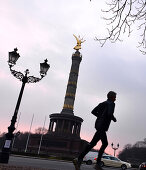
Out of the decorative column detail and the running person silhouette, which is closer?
the running person silhouette

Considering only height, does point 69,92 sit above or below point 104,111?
above

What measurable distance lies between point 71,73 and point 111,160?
1650 inches

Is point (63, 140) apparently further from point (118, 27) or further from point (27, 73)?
point (118, 27)

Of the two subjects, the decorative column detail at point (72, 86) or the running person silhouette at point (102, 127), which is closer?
the running person silhouette at point (102, 127)

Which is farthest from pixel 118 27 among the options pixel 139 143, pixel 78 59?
pixel 139 143

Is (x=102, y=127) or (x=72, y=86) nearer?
(x=102, y=127)

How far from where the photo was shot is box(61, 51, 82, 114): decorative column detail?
193 ft

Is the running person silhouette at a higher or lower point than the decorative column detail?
lower

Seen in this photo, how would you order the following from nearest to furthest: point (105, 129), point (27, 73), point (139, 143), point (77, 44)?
1. point (105, 129)
2. point (27, 73)
3. point (77, 44)
4. point (139, 143)

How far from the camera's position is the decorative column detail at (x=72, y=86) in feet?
193

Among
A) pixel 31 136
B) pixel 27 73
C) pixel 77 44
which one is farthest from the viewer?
pixel 77 44

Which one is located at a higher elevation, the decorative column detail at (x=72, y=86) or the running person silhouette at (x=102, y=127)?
the decorative column detail at (x=72, y=86)

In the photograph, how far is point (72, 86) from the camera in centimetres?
6041

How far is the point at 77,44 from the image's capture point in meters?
67.8
